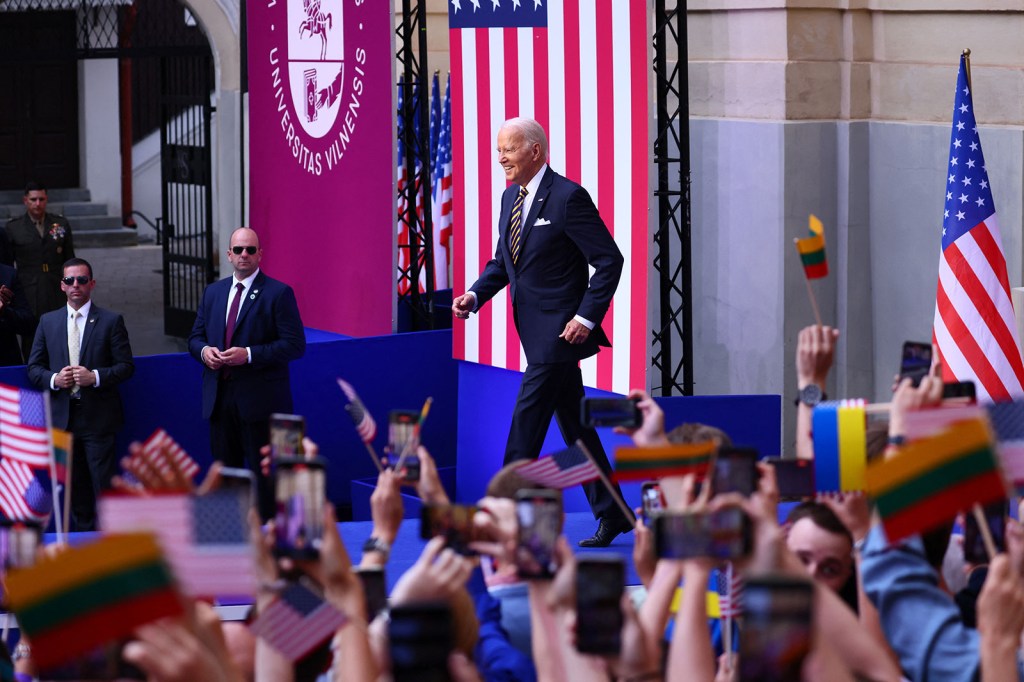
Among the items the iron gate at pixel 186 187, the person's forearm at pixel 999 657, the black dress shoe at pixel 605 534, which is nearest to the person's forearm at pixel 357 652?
the person's forearm at pixel 999 657

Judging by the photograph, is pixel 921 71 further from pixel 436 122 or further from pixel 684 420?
pixel 436 122

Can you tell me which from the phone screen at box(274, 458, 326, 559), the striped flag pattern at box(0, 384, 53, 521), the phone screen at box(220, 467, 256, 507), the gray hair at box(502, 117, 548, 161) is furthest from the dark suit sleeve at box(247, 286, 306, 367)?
the phone screen at box(274, 458, 326, 559)

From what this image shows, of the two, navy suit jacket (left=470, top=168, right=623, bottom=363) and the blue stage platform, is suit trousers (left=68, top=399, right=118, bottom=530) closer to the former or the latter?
the blue stage platform

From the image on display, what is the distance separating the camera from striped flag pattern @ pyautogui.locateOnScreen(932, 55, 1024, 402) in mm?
7789

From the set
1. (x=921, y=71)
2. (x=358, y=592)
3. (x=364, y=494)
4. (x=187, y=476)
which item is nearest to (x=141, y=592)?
(x=358, y=592)

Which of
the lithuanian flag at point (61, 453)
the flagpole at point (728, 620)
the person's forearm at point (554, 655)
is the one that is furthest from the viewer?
→ the lithuanian flag at point (61, 453)

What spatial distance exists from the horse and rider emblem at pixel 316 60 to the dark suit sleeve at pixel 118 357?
2.55 meters

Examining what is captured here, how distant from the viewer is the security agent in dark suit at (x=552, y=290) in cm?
715

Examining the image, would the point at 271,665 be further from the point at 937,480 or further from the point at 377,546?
the point at 937,480

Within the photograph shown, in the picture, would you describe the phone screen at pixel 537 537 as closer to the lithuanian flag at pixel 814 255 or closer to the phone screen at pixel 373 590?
the phone screen at pixel 373 590

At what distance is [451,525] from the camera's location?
3221mm

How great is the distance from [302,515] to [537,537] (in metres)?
0.42

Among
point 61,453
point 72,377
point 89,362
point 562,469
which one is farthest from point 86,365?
point 562,469

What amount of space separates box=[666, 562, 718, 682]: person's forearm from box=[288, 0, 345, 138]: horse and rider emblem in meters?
8.03
